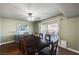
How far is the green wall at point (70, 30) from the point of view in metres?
1.54

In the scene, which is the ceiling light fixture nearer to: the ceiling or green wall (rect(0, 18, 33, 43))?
the ceiling

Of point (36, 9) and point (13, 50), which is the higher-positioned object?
point (36, 9)

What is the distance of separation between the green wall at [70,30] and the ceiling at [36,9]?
87 millimetres

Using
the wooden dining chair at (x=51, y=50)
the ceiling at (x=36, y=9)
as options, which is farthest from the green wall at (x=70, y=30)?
the wooden dining chair at (x=51, y=50)

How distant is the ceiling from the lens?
1505 millimetres

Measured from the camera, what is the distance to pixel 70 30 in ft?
5.16

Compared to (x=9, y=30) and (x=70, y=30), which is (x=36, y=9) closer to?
(x=9, y=30)

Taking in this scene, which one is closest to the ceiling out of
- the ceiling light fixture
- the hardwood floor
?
the ceiling light fixture

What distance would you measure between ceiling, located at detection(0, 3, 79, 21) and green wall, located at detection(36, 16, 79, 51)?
0.09m

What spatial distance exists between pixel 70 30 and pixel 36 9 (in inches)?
27.8

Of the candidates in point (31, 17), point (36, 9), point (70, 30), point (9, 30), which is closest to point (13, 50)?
point (9, 30)

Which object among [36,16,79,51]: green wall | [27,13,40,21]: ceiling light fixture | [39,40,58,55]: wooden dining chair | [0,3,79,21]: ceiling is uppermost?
[0,3,79,21]: ceiling

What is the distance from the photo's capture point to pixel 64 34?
159cm
